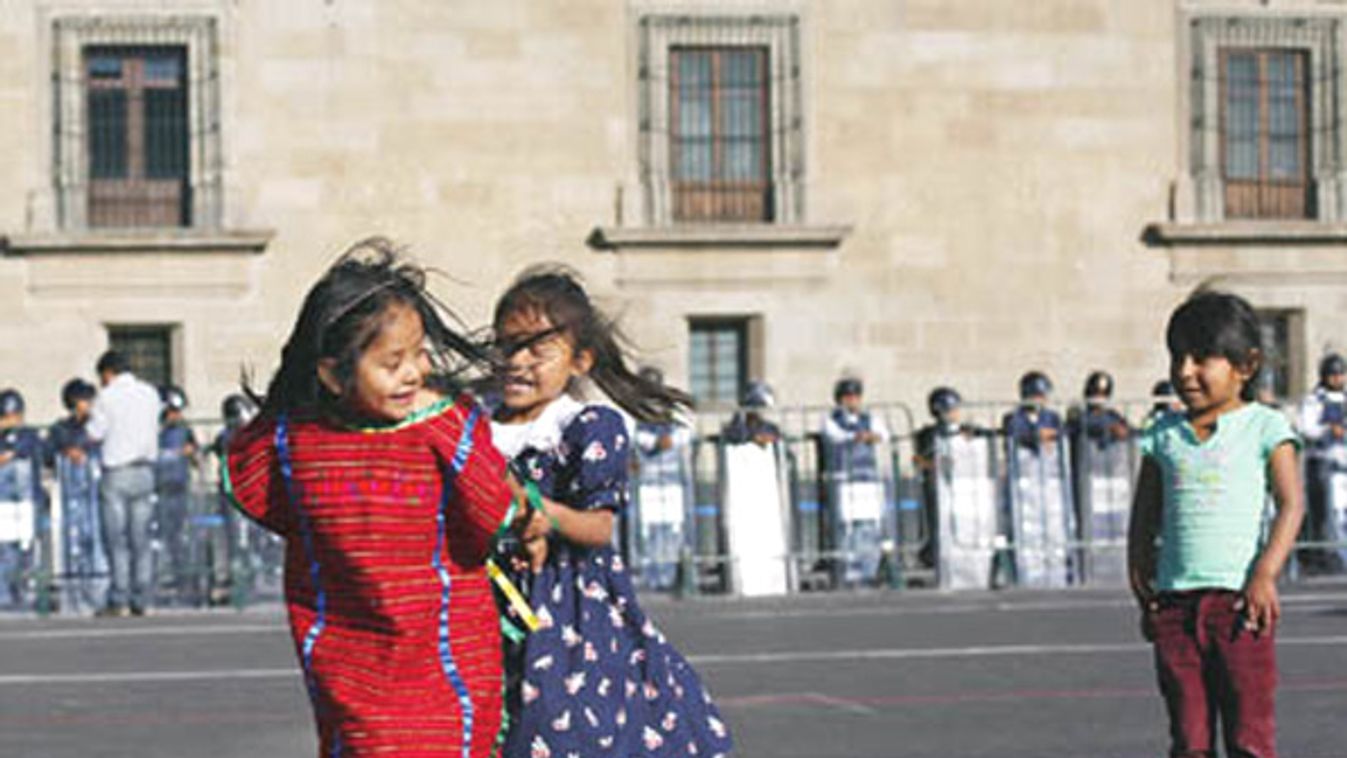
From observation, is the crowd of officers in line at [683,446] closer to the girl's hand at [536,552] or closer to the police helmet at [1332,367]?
the police helmet at [1332,367]

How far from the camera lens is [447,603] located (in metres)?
6.54

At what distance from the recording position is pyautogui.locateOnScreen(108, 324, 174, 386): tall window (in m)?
30.3

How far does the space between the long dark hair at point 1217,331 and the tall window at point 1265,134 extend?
23.6m

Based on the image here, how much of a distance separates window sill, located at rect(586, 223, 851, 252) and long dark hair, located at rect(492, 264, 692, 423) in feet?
73.2

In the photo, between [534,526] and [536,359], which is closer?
[534,526]

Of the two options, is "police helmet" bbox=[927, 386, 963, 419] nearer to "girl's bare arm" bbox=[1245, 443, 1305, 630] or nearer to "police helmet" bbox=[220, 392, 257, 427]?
"police helmet" bbox=[220, 392, 257, 427]

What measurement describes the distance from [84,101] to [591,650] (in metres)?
23.0

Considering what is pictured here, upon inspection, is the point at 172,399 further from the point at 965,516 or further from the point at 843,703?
the point at 843,703

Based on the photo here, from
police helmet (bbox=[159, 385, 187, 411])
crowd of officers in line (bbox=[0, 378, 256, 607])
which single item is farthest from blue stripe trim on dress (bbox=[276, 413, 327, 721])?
police helmet (bbox=[159, 385, 187, 411])

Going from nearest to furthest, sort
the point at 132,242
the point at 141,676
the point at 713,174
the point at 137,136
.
Result: the point at 141,676, the point at 132,242, the point at 137,136, the point at 713,174

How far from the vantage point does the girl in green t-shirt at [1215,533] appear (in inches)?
336

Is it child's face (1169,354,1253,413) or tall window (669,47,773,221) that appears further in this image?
tall window (669,47,773,221)

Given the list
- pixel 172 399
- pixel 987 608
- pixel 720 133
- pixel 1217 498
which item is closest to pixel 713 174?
pixel 720 133

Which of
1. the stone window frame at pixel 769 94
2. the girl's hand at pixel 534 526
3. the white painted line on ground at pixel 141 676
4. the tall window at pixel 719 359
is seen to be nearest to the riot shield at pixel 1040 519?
the stone window frame at pixel 769 94
